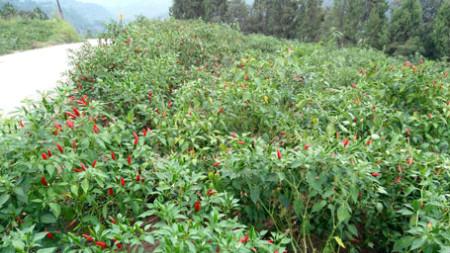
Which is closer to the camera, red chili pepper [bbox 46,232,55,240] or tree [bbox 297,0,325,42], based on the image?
red chili pepper [bbox 46,232,55,240]

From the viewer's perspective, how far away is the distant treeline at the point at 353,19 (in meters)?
18.7

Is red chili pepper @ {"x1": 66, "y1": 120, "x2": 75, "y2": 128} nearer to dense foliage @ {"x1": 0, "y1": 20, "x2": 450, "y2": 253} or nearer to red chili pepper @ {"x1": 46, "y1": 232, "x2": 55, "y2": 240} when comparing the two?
dense foliage @ {"x1": 0, "y1": 20, "x2": 450, "y2": 253}

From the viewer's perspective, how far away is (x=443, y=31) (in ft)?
61.3

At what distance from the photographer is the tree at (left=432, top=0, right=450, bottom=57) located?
60.4 feet

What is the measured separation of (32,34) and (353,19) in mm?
17958

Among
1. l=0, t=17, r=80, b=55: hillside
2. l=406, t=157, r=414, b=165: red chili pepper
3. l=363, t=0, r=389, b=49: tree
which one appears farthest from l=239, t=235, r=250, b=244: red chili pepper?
l=363, t=0, r=389, b=49: tree

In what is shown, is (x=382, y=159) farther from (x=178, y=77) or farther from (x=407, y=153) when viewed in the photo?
(x=178, y=77)

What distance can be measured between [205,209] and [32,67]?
6.51m

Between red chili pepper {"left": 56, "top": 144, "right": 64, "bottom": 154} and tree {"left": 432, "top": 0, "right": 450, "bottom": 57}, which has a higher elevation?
red chili pepper {"left": 56, "top": 144, "right": 64, "bottom": 154}

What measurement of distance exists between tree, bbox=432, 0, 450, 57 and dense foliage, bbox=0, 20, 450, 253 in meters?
18.8

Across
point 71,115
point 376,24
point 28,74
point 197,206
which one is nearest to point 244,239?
point 197,206

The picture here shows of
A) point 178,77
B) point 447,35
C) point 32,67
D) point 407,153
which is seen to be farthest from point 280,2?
point 407,153

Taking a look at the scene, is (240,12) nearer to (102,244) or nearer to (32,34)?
(32,34)

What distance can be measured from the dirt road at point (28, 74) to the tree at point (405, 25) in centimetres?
1776
